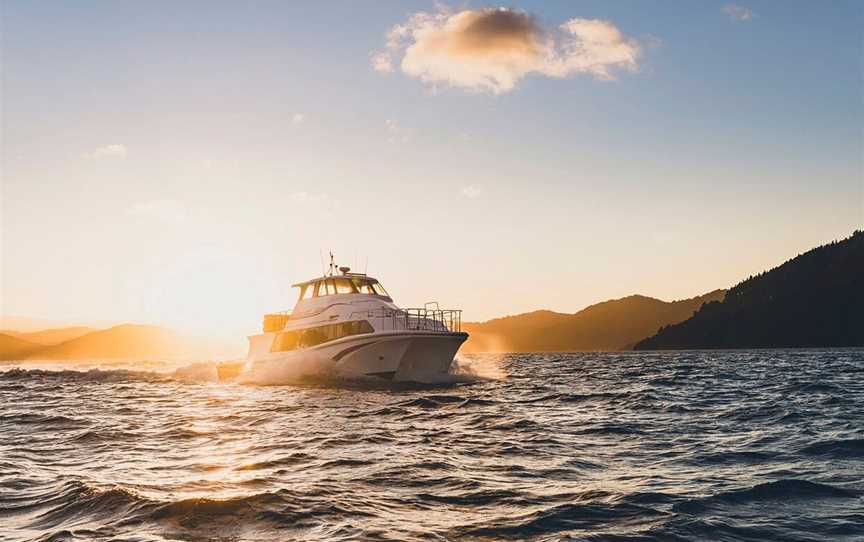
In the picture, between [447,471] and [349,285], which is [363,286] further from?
[447,471]

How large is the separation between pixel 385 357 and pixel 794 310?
142m

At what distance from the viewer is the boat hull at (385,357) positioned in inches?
1021

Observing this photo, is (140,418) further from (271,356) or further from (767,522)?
(767,522)

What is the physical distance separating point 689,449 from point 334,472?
6.35 meters

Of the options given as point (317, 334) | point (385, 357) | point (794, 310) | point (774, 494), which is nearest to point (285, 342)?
point (317, 334)

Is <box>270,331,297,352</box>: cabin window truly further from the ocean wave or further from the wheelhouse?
the ocean wave

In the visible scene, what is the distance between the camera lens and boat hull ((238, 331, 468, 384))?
1021 inches

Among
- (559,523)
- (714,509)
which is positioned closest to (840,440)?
(714,509)

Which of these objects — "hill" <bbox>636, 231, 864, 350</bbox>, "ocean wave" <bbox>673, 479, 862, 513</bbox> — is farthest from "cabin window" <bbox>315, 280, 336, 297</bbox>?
"hill" <bbox>636, 231, 864, 350</bbox>

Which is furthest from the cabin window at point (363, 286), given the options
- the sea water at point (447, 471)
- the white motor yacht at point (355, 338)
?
the sea water at point (447, 471)

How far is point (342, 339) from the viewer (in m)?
26.7

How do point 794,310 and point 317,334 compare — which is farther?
point 794,310

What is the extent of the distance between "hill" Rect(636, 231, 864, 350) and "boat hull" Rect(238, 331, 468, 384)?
13006 cm

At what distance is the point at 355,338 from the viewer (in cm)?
2630
